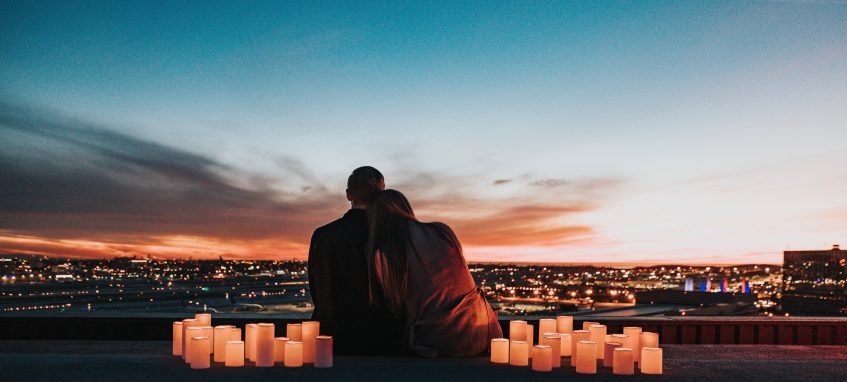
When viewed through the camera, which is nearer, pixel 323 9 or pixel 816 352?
pixel 816 352

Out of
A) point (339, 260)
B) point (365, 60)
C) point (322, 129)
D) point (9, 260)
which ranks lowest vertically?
point (9, 260)

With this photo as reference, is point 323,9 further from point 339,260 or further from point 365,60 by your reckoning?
point 339,260

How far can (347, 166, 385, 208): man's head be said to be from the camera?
4.00 metres

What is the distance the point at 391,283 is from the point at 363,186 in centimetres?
58

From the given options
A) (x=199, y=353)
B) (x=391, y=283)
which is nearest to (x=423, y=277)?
(x=391, y=283)

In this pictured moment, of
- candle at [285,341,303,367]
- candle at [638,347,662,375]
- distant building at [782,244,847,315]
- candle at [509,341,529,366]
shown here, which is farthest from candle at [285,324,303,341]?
distant building at [782,244,847,315]

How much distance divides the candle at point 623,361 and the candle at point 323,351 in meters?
1.45

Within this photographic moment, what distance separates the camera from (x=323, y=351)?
3.56 metres

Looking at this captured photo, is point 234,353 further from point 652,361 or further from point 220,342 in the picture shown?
point 652,361

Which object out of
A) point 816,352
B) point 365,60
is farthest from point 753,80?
point 816,352

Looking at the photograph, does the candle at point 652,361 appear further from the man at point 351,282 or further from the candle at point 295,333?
the candle at point 295,333

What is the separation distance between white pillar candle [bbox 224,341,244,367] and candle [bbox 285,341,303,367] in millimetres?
237

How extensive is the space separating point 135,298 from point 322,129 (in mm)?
30613

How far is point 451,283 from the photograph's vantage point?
389cm
